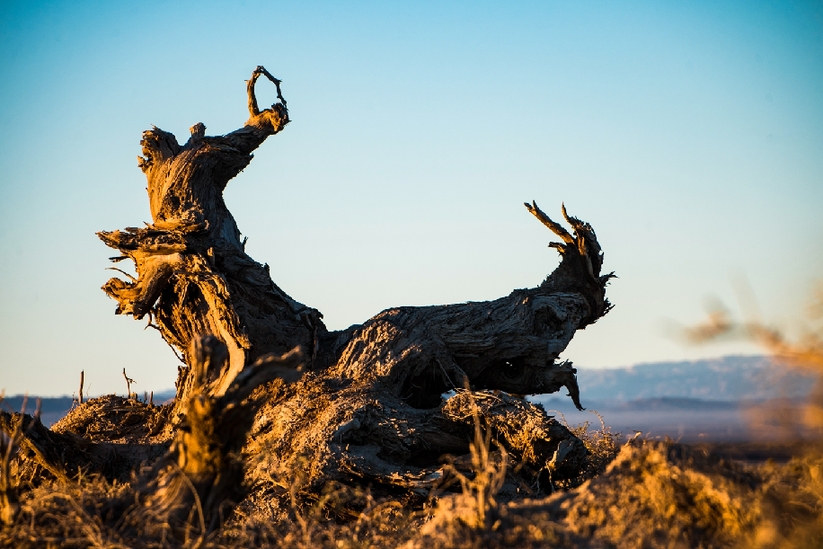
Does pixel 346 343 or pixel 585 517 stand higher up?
pixel 346 343

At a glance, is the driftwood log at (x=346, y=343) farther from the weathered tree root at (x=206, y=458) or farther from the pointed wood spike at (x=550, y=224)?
the weathered tree root at (x=206, y=458)

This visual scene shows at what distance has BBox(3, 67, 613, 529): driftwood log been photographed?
952 centimetres

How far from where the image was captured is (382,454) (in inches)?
379

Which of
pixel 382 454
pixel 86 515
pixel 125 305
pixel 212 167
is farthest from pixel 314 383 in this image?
pixel 86 515

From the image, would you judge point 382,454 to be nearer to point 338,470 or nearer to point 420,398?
point 338,470

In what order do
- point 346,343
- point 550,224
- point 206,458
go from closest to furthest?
1. point 206,458
2. point 346,343
3. point 550,224

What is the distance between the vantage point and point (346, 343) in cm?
1148

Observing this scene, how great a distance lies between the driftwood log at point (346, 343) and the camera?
952cm

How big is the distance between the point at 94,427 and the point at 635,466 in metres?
8.40

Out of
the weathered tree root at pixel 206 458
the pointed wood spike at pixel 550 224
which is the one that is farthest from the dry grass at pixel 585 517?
the pointed wood spike at pixel 550 224

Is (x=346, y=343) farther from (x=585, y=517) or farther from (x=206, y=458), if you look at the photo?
(x=585, y=517)

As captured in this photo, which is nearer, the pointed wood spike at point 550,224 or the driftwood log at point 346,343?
the driftwood log at point 346,343

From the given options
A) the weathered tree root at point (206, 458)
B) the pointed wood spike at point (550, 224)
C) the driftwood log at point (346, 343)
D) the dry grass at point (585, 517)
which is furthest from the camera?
the pointed wood spike at point (550, 224)

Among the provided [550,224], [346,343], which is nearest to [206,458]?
[346,343]
